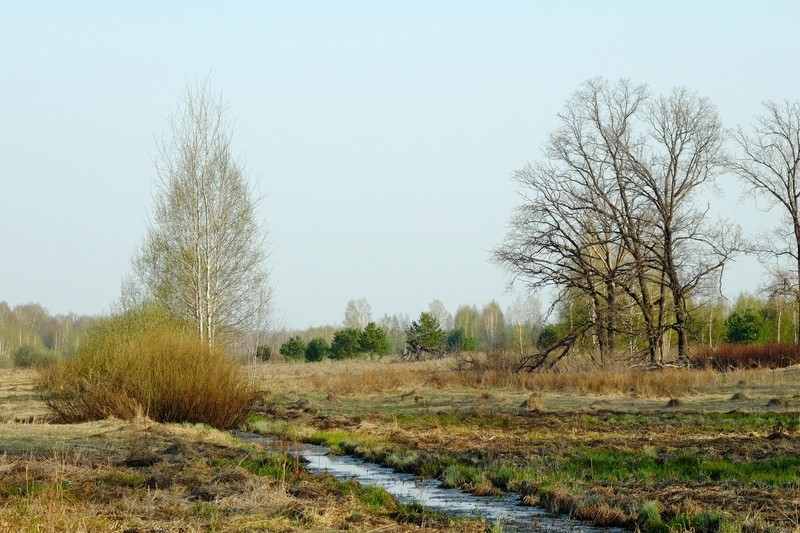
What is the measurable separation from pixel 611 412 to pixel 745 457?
1107 cm

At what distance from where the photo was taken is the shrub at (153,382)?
2205cm

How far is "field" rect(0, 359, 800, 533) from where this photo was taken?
9.35m

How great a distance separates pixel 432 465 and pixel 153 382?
9938 millimetres

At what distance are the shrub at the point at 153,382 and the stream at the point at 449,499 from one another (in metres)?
5.85

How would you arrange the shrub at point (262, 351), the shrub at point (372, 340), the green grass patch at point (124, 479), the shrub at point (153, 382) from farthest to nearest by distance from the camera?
the shrub at point (372, 340)
the shrub at point (262, 351)
the shrub at point (153, 382)
the green grass patch at point (124, 479)

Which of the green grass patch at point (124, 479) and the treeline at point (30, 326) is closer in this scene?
the green grass patch at point (124, 479)

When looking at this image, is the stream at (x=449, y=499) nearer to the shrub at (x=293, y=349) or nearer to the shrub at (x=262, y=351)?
the shrub at (x=262, y=351)

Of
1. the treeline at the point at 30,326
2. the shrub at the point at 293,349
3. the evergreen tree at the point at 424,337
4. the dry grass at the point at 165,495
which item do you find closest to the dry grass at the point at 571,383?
the dry grass at the point at 165,495

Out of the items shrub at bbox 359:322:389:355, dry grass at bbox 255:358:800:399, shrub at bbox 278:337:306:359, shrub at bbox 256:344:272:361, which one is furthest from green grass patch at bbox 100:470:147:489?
shrub at bbox 278:337:306:359

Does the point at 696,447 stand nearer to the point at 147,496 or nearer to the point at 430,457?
the point at 430,457

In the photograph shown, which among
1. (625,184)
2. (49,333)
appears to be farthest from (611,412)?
(49,333)

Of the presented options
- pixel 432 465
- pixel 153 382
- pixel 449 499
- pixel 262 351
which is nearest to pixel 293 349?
pixel 262 351

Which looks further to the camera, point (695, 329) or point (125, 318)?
point (695, 329)

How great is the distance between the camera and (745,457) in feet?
45.1
